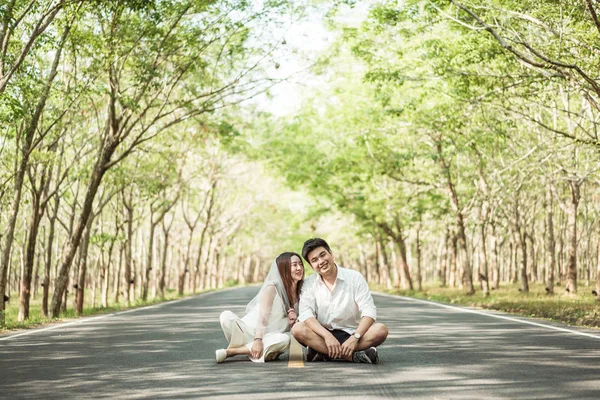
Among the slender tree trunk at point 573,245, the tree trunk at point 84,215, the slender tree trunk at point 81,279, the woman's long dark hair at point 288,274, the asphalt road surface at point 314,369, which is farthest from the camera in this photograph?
the slender tree trunk at point 573,245

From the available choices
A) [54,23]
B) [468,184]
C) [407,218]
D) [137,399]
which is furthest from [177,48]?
[407,218]

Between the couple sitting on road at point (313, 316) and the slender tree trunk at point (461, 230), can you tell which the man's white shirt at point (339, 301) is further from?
the slender tree trunk at point (461, 230)

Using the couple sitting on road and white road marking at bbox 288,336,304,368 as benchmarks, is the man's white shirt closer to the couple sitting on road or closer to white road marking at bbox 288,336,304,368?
the couple sitting on road

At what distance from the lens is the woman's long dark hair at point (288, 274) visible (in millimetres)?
8727

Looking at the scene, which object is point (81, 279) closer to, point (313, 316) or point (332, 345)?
point (313, 316)

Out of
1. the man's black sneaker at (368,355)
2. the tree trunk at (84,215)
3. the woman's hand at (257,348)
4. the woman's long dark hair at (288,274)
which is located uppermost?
the tree trunk at (84,215)

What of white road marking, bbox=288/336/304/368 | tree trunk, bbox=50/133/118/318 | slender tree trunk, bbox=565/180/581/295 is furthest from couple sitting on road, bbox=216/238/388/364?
slender tree trunk, bbox=565/180/581/295

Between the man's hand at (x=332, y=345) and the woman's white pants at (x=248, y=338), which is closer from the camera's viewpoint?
the man's hand at (x=332, y=345)

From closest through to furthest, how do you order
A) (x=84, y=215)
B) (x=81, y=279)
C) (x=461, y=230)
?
(x=84, y=215)
(x=81, y=279)
(x=461, y=230)

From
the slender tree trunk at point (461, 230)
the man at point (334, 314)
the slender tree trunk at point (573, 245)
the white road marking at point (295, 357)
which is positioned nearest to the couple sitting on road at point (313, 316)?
the man at point (334, 314)

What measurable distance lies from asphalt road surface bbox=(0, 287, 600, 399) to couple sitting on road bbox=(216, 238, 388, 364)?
0.68ft

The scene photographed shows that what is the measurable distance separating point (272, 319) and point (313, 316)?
62 cm

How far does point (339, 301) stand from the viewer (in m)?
8.54

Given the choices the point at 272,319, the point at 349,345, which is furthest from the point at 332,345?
the point at 272,319
